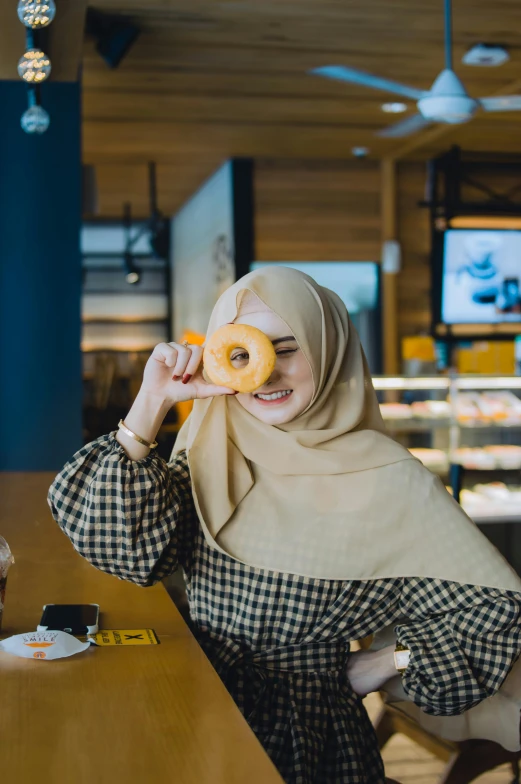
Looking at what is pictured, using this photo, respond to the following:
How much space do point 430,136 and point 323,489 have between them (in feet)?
19.0

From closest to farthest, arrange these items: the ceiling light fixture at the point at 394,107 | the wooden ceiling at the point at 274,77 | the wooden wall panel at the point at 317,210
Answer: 1. the wooden ceiling at the point at 274,77
2. the ceiling light fixture at the point at 394,107
3. the wooden wall panel at the point at 317,210

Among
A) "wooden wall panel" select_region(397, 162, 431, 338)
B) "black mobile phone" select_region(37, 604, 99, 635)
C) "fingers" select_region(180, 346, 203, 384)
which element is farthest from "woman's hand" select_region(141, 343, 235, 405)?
"wooden wall panel" select_region(397, 162, 431, 338)

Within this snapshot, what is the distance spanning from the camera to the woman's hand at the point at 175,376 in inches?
61.4

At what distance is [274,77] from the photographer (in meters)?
5.50

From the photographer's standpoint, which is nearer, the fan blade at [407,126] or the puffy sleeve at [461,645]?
the puffy sleeve at [461,645]

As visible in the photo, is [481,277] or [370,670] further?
[481,277]

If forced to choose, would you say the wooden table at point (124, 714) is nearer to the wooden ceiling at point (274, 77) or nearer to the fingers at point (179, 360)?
the fingers at point (179, 360)

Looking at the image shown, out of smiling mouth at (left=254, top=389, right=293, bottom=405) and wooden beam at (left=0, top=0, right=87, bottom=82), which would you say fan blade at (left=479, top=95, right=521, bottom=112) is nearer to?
wooden beam at (left=0, top=0, right=87, bottom=82)

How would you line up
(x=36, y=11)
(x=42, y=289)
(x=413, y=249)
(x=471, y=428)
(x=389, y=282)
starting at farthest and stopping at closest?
1. (x=413, y=249)
2. (x=389, y=282)
3. (x=471, y=428)
4. (x=42, y=289)
5. (x=36, y=11)

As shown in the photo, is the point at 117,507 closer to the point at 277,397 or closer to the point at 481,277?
the point at 277,397

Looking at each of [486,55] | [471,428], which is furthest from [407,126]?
[471,428]

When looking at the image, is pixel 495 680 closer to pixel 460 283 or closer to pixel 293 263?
pixel 460 283

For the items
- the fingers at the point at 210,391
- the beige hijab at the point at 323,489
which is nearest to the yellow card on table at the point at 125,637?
the beige hijab at the point at 323,489

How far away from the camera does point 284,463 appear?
5.33ft
